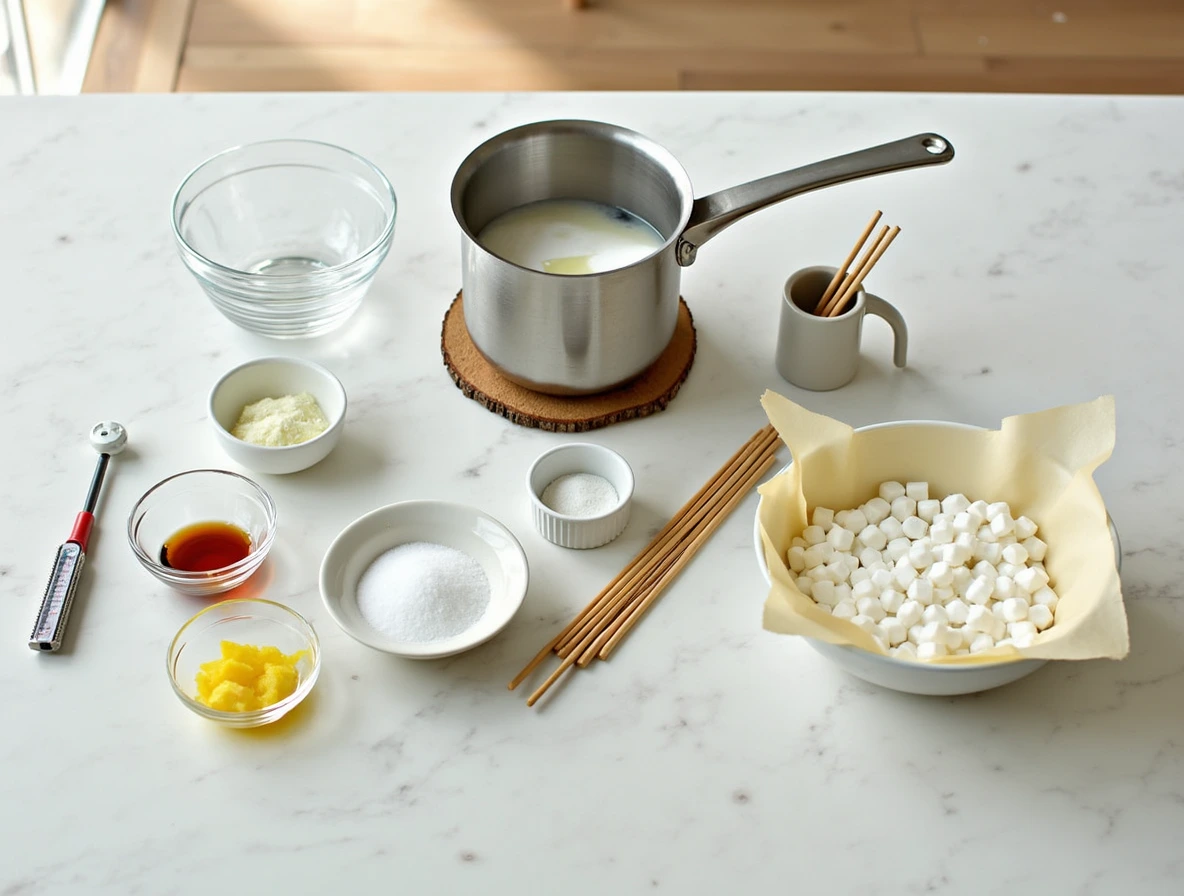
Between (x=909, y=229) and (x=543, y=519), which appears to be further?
(x=909, y=229)

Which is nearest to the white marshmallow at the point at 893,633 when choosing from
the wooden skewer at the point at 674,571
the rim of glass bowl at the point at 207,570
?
the wooden skewer at the point at 674,571

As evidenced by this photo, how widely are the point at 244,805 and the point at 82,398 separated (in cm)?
55

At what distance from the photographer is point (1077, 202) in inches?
62.3

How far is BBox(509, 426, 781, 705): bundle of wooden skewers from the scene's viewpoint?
1.12 meters

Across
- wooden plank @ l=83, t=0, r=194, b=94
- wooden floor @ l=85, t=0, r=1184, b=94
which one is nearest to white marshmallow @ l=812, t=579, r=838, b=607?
wooden floor @ l=85, t=0, r=1184, b=94

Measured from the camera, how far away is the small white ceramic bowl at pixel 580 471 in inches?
46.7

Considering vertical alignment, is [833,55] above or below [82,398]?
below

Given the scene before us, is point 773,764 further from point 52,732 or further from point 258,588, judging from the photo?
point 52,732

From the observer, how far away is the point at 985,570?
43.4 inches

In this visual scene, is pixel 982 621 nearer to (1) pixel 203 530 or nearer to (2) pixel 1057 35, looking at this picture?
(1) pixel 203 530

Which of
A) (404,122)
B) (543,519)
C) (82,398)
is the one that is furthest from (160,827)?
(404,122)

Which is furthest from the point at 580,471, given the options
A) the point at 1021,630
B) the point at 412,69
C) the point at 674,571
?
the point at 412,69

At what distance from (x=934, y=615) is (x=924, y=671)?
85mm

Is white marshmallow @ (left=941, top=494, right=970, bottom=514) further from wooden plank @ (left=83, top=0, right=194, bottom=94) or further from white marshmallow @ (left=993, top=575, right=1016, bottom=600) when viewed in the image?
wooden plank @ (left=83, top=0, right=194, bottom=94)
